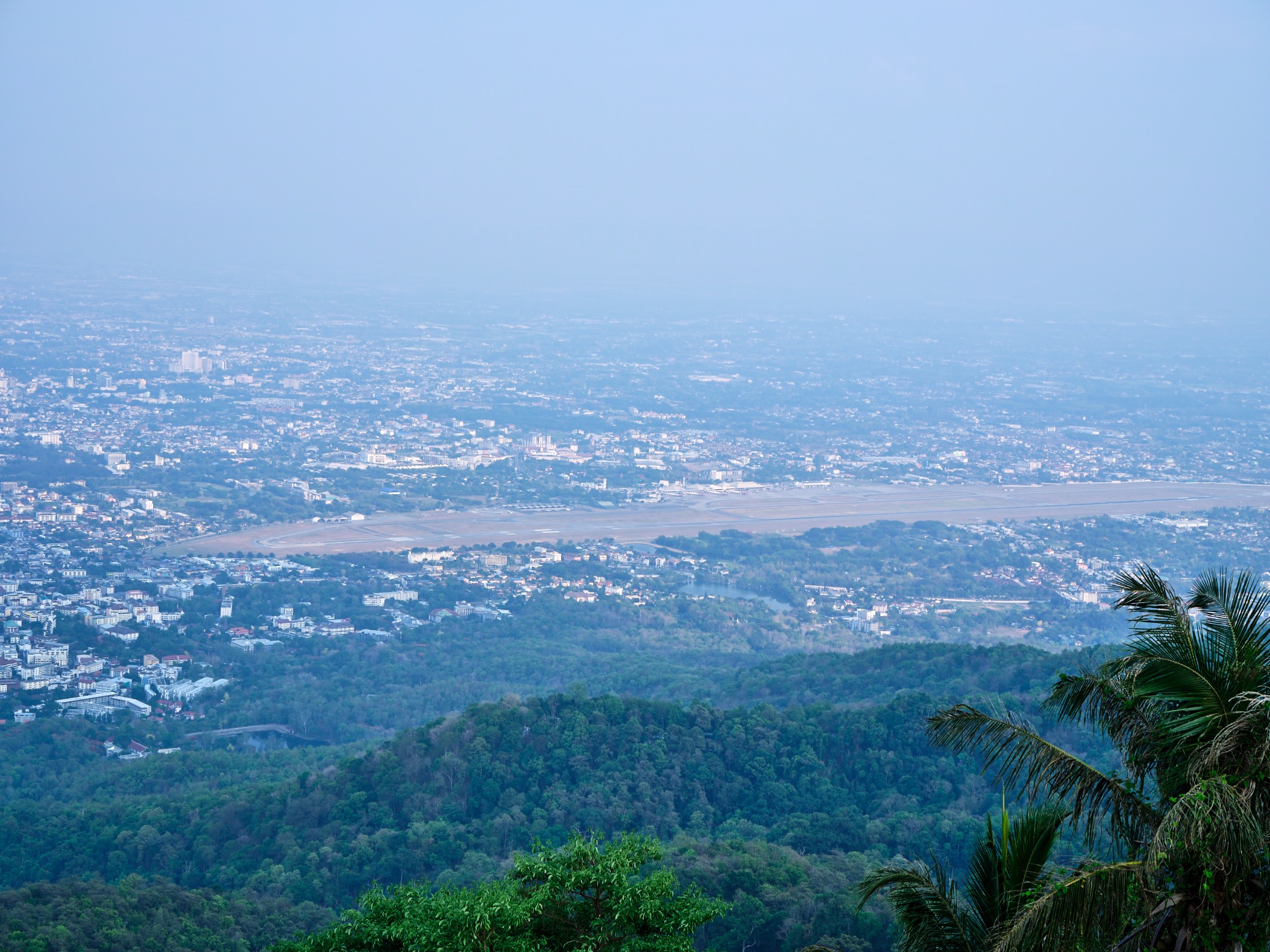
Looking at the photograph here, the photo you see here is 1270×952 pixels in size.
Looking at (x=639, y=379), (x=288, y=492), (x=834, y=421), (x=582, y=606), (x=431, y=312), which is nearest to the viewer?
(x=582, y=606)

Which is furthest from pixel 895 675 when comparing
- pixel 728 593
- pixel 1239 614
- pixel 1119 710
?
pixel 1239 614

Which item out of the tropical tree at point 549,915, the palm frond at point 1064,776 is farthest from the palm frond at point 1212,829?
the tropical tree at point 549,915

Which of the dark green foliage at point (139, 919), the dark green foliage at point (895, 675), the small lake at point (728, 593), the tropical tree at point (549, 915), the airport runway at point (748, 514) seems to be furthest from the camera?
the airport runway at point (748, 514)

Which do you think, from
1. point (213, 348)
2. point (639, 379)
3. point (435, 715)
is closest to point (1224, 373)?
point (639, 379)

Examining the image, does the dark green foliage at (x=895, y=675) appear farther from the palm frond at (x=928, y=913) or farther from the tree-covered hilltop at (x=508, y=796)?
the palm frond at (x=928, y=913)

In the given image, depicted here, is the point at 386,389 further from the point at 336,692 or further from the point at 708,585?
the point at 336,692

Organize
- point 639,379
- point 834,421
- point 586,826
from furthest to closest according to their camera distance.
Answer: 1. point 639,379
2. point 834,421
3. point 586,826
